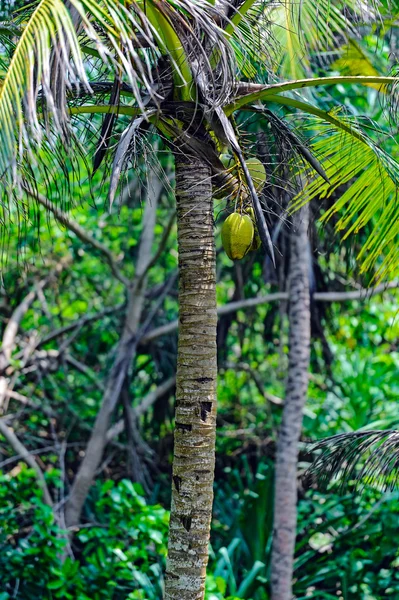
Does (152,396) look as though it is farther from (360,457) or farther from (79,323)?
(360,457)

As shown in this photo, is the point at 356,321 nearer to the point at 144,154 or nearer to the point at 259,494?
the point at 259,494

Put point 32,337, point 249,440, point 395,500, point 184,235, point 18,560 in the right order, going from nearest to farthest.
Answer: point 184,235
point 18,560
point 395,500
point 32,337
point 249,440

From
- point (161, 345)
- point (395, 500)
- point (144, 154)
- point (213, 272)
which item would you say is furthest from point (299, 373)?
point (144, 154)

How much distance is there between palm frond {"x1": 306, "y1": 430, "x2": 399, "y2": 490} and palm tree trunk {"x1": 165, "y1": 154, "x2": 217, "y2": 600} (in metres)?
0.90

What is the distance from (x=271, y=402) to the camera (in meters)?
8.41

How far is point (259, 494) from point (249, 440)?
5.71 feet

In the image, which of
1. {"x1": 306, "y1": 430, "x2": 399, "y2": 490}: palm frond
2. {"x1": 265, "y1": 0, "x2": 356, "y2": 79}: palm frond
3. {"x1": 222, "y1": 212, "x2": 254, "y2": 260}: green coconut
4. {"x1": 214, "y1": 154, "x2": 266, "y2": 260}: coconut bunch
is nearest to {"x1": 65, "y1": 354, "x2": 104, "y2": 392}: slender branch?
{"x1": 265, "y1": 0, "x2": 356, "y2": 79}: palm frond

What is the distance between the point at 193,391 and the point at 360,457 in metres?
1.26

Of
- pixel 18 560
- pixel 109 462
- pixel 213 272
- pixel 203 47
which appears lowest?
pixel 18 560

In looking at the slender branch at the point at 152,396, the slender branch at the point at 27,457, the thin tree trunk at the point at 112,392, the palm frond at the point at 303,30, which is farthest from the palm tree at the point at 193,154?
the slender branch at the point at 152,396

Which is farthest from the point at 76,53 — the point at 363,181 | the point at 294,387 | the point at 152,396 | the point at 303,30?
the point at 152,396

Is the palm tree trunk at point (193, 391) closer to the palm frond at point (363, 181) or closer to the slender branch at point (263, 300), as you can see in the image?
the palm frond at point (363, 181)

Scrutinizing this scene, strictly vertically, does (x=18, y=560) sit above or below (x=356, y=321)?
below

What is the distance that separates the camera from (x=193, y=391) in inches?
124
